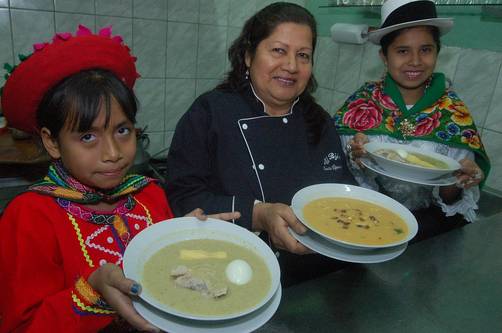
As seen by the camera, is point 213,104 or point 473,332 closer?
point 473,332

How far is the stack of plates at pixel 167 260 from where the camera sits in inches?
23.5

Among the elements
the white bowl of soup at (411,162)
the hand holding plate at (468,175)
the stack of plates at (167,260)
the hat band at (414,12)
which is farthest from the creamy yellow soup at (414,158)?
the stack of plates at (167,260)

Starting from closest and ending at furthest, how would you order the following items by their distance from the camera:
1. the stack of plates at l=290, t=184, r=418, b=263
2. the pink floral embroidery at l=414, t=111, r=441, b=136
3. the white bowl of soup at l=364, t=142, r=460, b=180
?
1. the stack of plates at l=290, t=184, r=418, b=263
2. the white bowl of soup at l=364, t=142, r=460, b=180
3. the pink floral embroidery at l=414, t=111, r=441, b=136

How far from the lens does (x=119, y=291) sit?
0.69 metres

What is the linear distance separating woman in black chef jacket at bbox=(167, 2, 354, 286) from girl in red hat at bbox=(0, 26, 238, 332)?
0.36 metres

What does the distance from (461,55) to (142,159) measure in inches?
70.5

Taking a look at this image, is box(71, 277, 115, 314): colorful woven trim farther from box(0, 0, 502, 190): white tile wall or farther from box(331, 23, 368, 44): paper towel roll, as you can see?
box(331, 23, 368, 44): paper towel roll

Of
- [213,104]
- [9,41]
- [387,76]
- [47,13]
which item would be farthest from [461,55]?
[9,41]

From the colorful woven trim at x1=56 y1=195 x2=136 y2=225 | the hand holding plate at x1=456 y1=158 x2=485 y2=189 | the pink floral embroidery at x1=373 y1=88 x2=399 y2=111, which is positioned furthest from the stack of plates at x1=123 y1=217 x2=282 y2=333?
the pink floral embroidery at x1=373 y1=88 x2=399 y2=111

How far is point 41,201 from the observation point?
2.98 feet

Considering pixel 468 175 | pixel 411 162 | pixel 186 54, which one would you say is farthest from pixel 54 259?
pixel 186 54

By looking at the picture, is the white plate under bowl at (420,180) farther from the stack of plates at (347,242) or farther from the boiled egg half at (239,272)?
the boiled egg half at (239,272)

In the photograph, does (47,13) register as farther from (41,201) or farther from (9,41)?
(41,201)

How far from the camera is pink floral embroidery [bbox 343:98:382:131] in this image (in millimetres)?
1794
